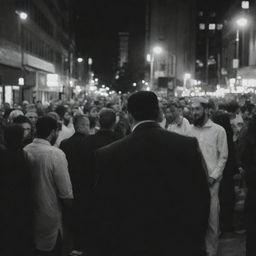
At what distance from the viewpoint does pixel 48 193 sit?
6879 millimetres

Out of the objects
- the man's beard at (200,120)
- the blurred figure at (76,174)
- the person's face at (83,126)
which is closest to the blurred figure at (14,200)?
the blurred figure at (76,174)

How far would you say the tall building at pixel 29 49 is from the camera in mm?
42003

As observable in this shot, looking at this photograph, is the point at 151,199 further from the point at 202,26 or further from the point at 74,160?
the point at 202,26

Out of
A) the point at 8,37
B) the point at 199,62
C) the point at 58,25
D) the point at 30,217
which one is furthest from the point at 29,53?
the point at 199,62

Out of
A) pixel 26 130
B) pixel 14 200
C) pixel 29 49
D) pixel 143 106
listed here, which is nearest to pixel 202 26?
pixel 29 49

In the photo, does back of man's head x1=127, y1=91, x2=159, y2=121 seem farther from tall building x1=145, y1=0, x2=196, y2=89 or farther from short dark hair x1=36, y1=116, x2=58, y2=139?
tall building x1=145, y1=0, x2=196, y2=89

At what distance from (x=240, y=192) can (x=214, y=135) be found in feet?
6.95

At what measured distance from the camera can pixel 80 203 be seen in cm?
855

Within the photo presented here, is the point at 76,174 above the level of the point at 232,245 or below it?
above

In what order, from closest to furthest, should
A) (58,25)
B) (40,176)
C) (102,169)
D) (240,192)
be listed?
(102,169) < (40,176) < (240,192) < (58,25)

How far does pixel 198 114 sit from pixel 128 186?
5.09 meters

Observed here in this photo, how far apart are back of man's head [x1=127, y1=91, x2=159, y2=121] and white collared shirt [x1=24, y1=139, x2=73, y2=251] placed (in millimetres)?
2837

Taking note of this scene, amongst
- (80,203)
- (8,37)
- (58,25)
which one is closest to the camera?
Result: (80,203)

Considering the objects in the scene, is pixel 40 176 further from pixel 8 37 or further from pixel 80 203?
pixel 8 37
